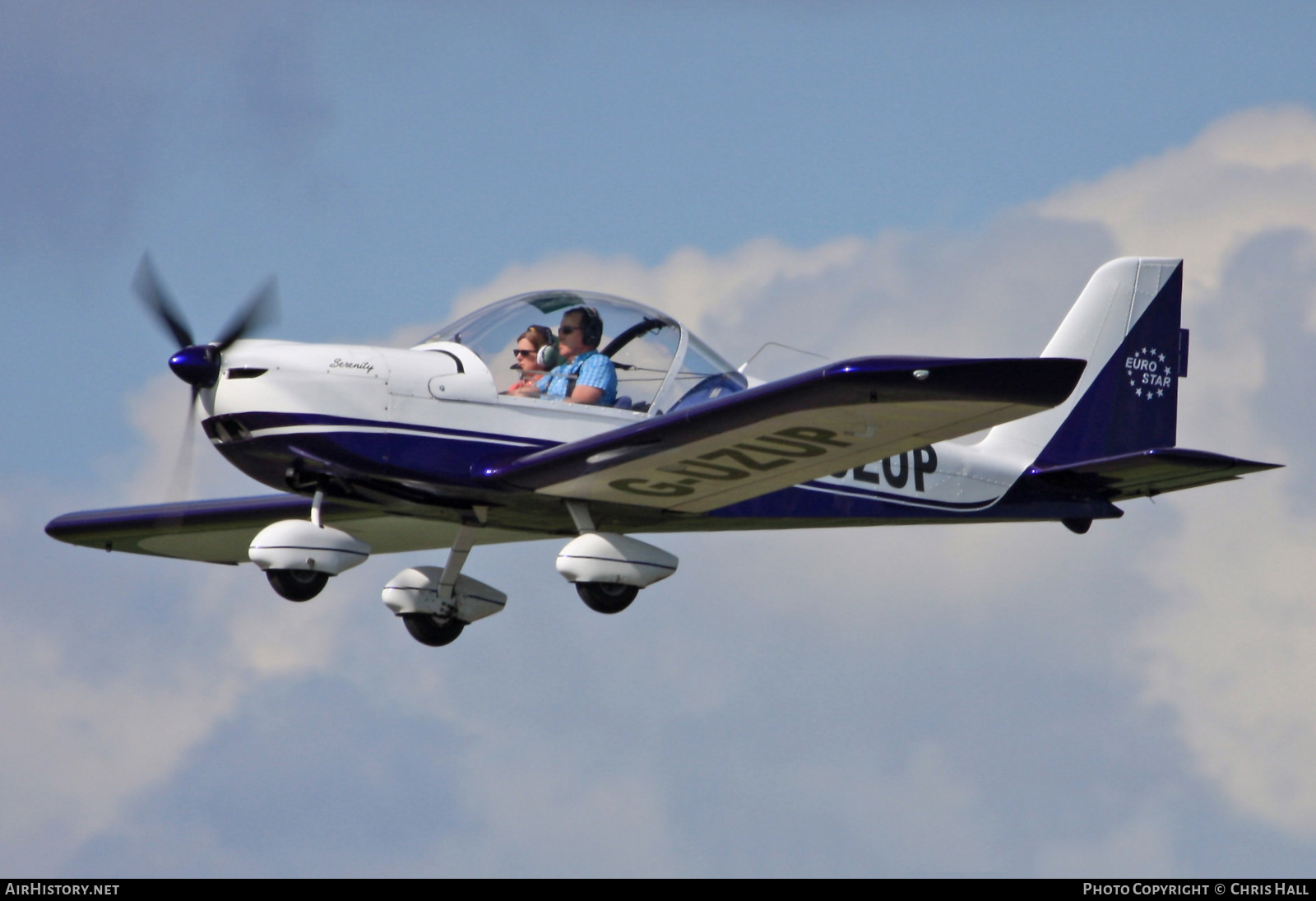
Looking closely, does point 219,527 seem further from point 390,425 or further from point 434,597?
point 390,425

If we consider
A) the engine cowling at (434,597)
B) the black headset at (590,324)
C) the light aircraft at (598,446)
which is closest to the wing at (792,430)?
the light aircraft at (598,446)

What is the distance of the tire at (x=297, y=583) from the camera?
12.5 m

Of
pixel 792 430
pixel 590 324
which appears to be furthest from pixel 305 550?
pixel 792 430

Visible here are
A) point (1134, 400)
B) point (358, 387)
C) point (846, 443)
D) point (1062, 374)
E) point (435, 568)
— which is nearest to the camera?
point (1062, 374)

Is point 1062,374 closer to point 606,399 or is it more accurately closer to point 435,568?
point 606,399

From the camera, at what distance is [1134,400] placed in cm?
1636

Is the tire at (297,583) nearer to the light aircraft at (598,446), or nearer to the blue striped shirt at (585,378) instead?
the light aircraft at (598,446)

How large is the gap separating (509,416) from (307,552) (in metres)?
1.73

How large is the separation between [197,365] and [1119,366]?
863 cm

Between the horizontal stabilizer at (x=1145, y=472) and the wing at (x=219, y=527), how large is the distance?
15.3 ft

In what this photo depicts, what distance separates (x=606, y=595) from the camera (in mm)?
12727

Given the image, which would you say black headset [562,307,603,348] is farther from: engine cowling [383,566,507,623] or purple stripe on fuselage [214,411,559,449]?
engine cowling [383,566,507,623]
